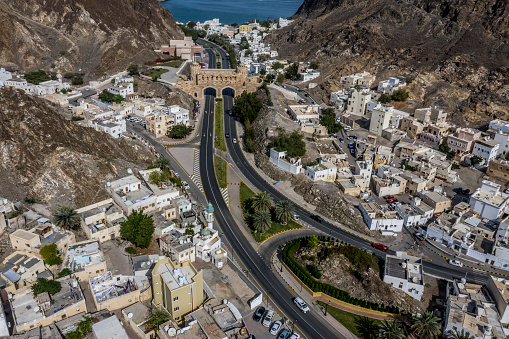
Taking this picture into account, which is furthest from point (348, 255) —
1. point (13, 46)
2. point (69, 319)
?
point (13, 46)

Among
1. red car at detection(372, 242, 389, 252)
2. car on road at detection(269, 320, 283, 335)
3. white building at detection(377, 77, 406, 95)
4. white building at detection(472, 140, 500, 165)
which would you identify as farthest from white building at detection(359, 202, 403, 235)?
white building at detection(377, 77, 406, 95)

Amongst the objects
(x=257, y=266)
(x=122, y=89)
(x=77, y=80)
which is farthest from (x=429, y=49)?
(x=77, y=80)

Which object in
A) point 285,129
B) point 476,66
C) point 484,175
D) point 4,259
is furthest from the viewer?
point 476,66

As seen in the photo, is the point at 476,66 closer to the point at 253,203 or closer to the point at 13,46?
the point at 253,203

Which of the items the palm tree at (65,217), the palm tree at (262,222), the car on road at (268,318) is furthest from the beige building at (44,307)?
the palm tree at (262,222)

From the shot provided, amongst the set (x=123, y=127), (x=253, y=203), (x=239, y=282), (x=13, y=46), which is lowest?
(x=239, y=282)

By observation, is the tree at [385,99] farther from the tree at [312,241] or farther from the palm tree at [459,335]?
the palm tree at [459,335]

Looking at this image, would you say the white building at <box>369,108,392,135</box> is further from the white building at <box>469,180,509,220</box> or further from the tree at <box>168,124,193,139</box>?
the tree at <box>168,124,193,139</box>
